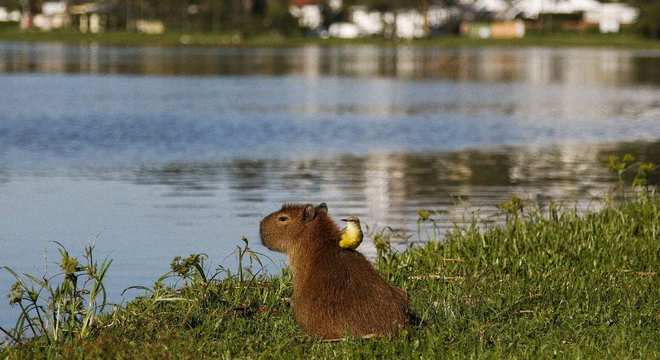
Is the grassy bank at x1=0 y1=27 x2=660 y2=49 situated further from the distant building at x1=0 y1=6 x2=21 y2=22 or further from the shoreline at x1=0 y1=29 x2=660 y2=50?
the distant building at x1=0 y1=6 x2=21 y2=22

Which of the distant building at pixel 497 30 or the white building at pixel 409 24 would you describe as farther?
the distant building at pixel 497 30

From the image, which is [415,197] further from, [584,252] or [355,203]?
[584,252]

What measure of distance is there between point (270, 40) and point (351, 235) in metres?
139

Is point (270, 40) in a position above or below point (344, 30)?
below

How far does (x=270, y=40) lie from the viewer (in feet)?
478

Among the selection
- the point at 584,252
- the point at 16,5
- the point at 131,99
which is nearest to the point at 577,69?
the point at 131,99

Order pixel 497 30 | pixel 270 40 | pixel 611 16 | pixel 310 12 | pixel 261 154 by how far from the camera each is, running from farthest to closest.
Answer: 1. pixel 310 12
2. pixel 611 16
3. pixel 497 30
4. pixel 270 40
5. pixel 261 154

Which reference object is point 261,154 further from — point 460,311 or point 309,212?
point 309,212

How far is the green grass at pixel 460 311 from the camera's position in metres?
7.50

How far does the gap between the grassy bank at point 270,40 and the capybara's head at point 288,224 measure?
12134cm

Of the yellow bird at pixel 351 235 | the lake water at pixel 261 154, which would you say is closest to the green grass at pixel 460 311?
the yellow bird at pixel 351 235

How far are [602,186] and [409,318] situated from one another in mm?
12314

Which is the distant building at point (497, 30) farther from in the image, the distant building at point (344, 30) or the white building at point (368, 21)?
the distant building at point (344, 30)

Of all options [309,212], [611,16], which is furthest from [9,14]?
[309,212]
